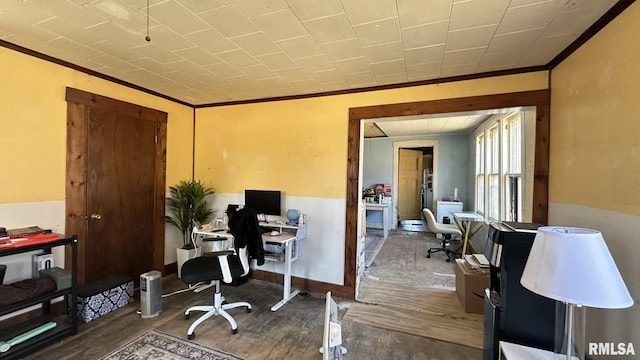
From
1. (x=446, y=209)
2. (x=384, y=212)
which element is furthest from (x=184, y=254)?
(x=446, y=209)

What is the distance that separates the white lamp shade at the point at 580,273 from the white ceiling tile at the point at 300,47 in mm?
1938

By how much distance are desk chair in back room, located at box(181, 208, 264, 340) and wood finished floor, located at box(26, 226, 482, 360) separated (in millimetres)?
114

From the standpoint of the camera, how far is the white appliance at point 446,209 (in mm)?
6090

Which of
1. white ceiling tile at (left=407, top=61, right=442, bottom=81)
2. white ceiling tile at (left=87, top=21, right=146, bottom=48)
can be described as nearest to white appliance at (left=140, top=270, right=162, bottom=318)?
white ceiling tile at (left=87, top=21, right=146, bottom=48)

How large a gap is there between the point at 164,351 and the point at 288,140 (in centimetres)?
244

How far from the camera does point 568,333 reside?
116 centimetres

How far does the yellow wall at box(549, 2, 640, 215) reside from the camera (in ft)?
4.89

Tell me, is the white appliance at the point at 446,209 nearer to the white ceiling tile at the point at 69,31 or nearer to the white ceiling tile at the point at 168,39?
the white ceiling tile at the point at 168,39

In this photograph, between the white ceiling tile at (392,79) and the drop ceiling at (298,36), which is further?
the white ceiling tile at (392,79)

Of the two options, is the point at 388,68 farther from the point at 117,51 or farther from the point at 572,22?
the point at 117,51

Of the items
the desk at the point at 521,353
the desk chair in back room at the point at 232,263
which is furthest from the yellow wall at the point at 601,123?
the desk chair in back room at the point at 232,263

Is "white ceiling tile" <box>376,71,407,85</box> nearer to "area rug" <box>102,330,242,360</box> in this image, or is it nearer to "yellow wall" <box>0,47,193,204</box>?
"area rug" <box>102,330,242,360</box>

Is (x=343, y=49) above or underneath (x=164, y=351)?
above

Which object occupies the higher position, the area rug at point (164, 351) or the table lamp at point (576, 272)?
the table lamp at point (576, 272)
